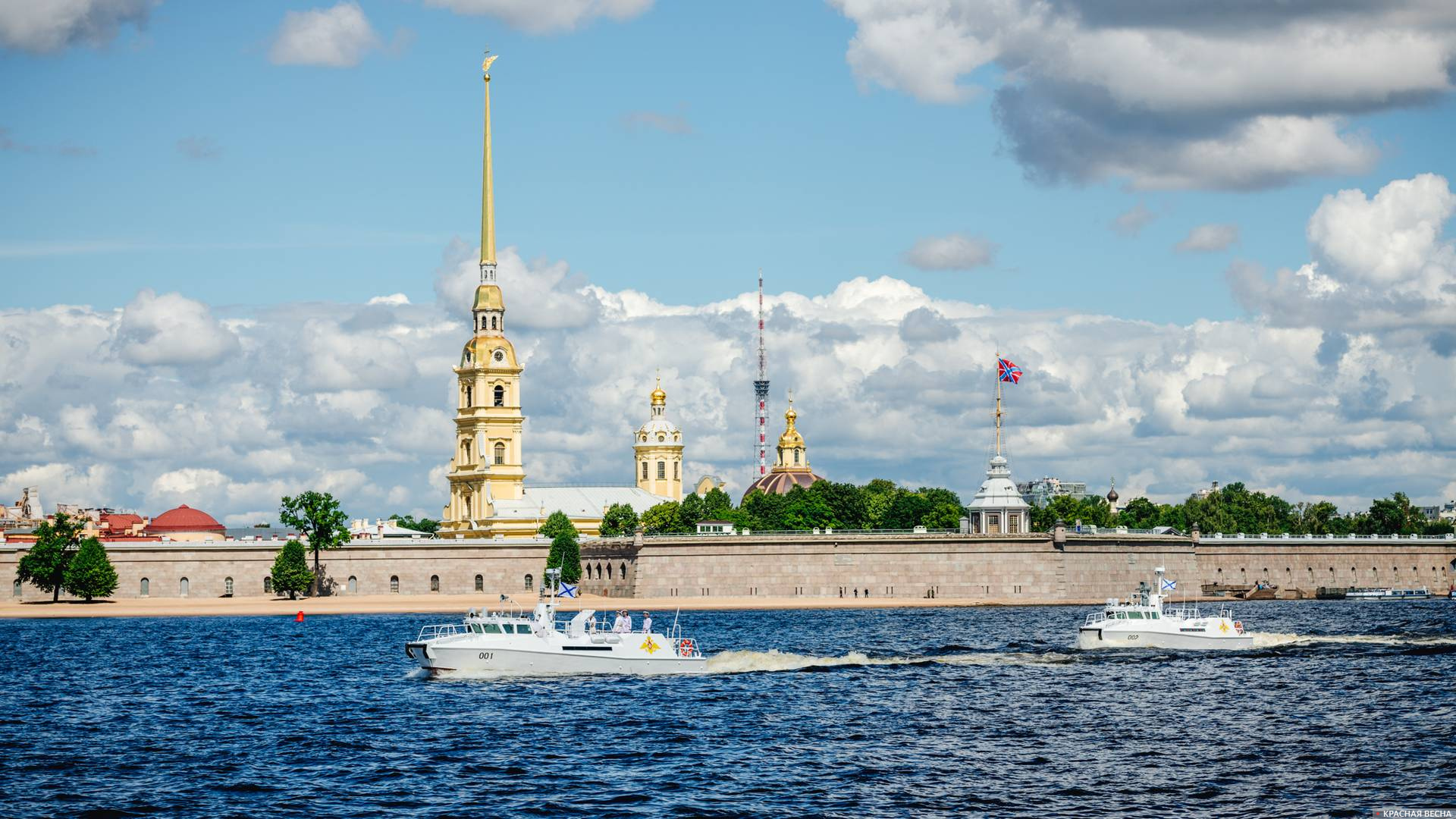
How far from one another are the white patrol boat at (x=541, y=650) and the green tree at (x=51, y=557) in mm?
78547

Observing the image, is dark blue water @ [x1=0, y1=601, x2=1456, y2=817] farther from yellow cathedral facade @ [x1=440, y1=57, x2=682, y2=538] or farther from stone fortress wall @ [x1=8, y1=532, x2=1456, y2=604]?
yellow cathedral facade @ [x1=440, y1=57, x2=682, y2=538]

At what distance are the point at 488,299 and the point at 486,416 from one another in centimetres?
1344

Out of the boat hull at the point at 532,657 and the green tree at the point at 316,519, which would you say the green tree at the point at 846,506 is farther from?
the boat hull at the point at 532,657

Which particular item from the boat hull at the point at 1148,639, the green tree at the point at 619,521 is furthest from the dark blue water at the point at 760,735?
the green tree at the point at 619,521

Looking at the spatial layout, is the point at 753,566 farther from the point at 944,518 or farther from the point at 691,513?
the point at 691,513

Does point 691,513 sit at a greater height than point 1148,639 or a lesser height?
greater

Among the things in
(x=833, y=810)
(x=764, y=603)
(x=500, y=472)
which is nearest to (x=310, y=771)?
(x=833, y=810)

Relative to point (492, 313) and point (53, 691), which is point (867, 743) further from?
point (492, 313)

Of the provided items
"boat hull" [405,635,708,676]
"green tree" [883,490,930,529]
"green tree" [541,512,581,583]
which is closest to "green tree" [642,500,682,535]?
"green tree" [541,512,581,583]

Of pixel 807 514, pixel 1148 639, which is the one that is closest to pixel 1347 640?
pixel 1148 639

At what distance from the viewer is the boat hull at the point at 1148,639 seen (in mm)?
87938

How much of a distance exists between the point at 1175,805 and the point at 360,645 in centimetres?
6353

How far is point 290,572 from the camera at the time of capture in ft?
495

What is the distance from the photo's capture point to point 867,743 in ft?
180
